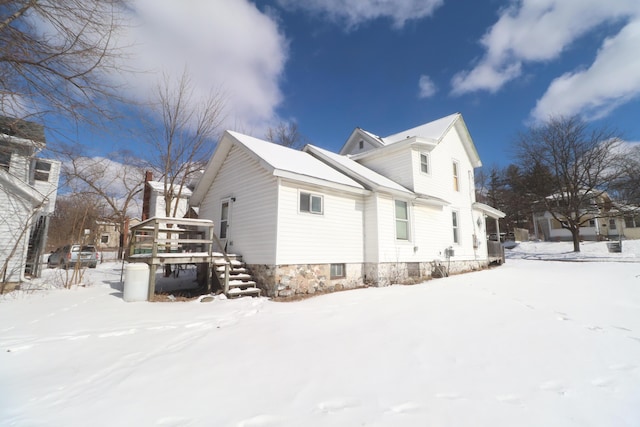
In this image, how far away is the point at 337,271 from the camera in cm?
1049

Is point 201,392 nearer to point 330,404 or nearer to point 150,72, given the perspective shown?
point 330,404

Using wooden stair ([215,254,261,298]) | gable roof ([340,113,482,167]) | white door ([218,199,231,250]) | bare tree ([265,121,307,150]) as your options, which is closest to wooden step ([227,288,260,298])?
wooden stair ([215,254,261,298])

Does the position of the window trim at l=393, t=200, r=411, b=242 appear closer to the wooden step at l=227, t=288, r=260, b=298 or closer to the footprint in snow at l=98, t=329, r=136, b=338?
the wooden step at l=227, t=288, r=260, b=298

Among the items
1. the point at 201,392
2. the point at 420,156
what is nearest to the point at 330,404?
the point at 201,392

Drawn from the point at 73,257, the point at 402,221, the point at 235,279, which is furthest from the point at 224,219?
the point at 73,257

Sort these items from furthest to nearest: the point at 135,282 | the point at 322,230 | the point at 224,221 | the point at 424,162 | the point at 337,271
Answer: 1. the point at 424,162
2. the point at 224,221
3. the point at 337,271
4. the point at 322,230
5. the point at 135,282

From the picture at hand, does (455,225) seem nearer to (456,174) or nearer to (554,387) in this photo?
(456,174)

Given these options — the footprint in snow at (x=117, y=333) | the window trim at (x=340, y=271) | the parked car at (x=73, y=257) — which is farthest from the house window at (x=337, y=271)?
the parked car at (x=73, y=257)

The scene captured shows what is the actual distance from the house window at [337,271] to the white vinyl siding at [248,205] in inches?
95.9

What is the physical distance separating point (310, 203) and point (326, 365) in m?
6.51

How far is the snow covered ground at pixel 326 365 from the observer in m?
2.62

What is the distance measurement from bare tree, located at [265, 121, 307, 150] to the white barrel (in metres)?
22.3

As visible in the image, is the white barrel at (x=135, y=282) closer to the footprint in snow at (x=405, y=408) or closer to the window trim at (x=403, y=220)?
the footprint in snow at (x=405, y=408)

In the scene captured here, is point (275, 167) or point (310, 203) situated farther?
point (310, 203)
